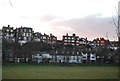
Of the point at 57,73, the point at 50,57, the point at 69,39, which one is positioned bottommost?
the point at 57,73

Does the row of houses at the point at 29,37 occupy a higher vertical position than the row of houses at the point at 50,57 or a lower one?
higher

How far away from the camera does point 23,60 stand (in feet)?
219

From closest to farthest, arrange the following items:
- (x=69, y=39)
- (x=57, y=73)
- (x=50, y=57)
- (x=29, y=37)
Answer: (x=57, y=73) < (x=50, y=57) < (x=29, y=37) < (x=69, y=39)

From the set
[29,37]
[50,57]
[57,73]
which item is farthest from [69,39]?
[57,73]

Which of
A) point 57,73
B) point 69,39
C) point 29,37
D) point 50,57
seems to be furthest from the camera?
point 69,39

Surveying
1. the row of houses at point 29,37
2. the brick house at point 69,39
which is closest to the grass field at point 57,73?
the row of houses at point 29,37

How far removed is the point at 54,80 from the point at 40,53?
47.4 m

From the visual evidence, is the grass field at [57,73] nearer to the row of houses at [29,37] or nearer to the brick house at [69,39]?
the row of houses at [29,37]

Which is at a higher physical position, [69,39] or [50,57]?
[69,39]

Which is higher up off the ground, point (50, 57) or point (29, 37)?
point (29, 37)

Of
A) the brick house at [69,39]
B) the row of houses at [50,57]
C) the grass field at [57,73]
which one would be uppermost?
the brick house at [69,39]

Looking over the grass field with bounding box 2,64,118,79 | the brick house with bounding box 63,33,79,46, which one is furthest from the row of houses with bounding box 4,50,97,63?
the brick house with bounding box 63,33,79,46

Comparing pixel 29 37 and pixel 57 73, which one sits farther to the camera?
pixel 29 37

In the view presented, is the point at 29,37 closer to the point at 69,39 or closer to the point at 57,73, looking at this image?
the point at 69,39
